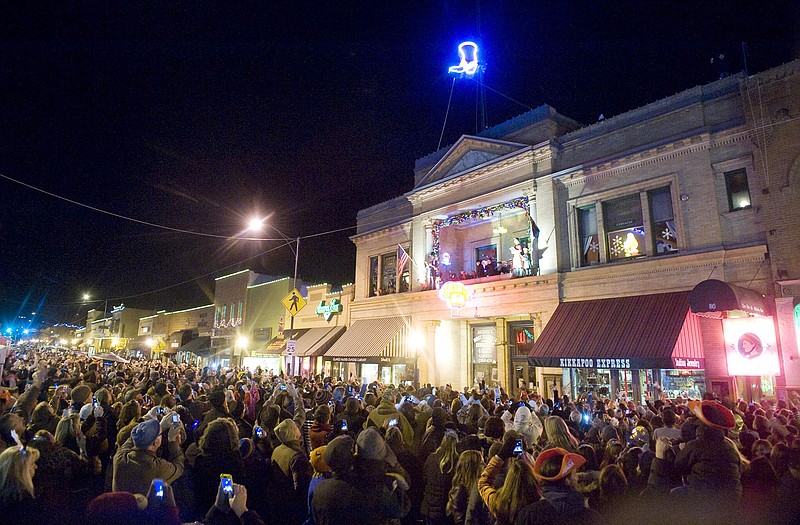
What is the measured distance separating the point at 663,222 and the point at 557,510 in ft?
53.3

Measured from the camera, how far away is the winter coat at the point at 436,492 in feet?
19.0

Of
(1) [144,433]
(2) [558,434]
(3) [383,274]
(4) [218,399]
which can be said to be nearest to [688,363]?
(2) [558,434]

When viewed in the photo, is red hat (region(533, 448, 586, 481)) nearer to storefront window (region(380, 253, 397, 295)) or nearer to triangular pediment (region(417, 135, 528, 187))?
triangular pediment (region(417, 135, 528, 187))

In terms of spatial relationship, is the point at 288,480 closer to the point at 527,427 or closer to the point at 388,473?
the point at 388,473

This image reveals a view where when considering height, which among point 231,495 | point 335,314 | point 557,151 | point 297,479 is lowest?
point 297,479

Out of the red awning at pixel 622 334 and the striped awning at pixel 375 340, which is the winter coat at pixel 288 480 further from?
the striped awning at pixel 375 340

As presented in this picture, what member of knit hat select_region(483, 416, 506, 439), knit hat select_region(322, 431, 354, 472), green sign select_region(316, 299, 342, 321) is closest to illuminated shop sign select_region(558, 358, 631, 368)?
knit hat select_region(483, 416, 506, 439)

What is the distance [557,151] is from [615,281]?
5.99 m

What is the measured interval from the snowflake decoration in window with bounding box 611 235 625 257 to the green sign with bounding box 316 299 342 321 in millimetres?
17098

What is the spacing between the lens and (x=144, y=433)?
187 inches

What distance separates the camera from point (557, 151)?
66.1ft

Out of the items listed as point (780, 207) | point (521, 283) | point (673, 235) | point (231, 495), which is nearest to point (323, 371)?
point (521, 283)

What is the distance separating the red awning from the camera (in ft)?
47.3

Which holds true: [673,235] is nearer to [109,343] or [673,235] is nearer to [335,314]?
[335,314]
